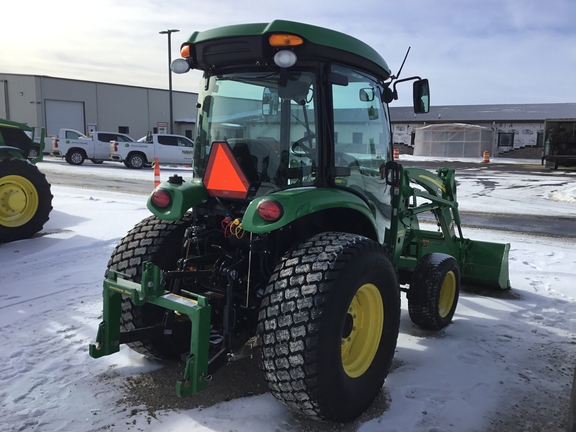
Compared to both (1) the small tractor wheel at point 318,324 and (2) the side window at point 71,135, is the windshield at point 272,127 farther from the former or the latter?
(2) the side window at point 71,135

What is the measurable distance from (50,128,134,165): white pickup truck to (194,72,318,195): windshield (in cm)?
2210

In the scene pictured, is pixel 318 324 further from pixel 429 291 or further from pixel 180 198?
pixel 429 291

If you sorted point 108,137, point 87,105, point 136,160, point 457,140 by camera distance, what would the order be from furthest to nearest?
point 87,105, point 457,140, point 108,137, point 136,160

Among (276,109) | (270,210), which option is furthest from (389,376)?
(276,109)

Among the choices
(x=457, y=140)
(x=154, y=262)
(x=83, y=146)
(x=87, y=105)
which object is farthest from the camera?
(x=87, y=105)

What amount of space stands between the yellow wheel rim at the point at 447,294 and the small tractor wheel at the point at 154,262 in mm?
2461

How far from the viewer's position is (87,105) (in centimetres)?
4219

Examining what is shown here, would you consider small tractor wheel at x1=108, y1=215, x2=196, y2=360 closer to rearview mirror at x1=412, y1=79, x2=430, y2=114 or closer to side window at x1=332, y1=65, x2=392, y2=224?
side window at x1=332, y1=65, x2=392, y2=224

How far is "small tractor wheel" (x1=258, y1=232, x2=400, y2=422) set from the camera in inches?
111

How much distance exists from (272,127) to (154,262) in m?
1.24

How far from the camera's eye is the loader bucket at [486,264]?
5.81 meters

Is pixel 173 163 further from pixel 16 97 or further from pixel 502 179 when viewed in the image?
pixel 16 97

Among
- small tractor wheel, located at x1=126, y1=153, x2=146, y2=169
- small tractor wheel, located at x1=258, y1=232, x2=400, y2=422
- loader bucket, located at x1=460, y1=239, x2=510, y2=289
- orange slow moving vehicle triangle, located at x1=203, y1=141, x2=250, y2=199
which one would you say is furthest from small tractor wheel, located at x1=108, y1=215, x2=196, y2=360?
small tractor wheel, located at x1=126, y1=153, x2=146, y2=169

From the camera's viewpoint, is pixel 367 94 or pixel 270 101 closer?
pixel 270 101
